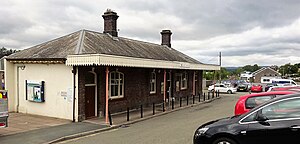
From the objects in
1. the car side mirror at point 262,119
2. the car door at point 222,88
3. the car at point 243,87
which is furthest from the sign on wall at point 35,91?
the car at point 243,87

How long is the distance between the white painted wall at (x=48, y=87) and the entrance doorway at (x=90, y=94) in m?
0.78

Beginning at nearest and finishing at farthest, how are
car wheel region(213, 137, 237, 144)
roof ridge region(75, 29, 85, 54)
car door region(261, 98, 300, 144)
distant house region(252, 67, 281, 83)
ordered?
car door region(261, 98, 300, 144)
car wheel region(213, 137, 237, 144)
roof ridge region(75, 29, 85, 54)
distant house region(252, 67, 281, 83)

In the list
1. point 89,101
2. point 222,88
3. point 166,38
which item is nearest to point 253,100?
point 89,101

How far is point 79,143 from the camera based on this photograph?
393 inches

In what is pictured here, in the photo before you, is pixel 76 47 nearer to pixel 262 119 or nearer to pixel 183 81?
pixel 262 119

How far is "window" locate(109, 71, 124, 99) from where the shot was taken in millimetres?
17062

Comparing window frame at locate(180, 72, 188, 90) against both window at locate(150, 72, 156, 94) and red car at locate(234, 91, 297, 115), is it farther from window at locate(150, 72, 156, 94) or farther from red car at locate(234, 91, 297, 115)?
red car at locate(234, 91, 297, 115)

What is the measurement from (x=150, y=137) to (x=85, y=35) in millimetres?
9720

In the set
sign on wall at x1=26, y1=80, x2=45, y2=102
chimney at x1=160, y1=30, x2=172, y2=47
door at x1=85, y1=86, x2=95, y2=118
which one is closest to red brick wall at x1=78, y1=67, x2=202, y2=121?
door at x1=85, y1=86, x2=95, y2=118

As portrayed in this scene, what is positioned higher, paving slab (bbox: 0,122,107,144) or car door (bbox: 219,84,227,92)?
car door (bbox: 219,84,227,92)

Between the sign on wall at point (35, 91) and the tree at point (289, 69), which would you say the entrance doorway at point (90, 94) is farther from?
the tree at point (289, 69)

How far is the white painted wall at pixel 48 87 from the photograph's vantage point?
14930 millimetres

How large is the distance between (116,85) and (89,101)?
254 cm

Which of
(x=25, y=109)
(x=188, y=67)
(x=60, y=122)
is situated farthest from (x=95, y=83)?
(x=188, y=67)
